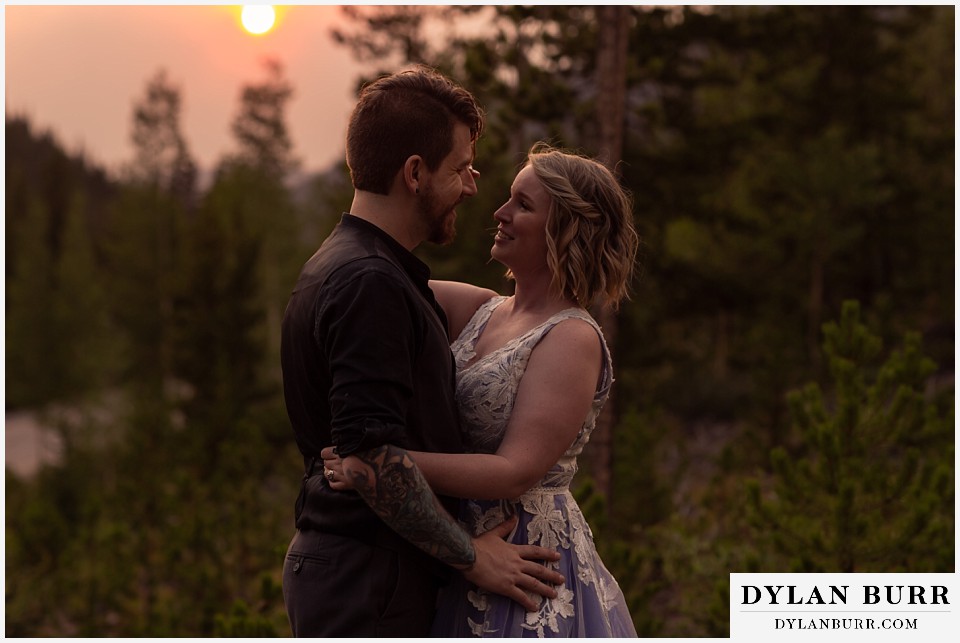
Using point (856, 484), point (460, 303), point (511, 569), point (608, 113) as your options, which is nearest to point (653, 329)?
point (608, 113)

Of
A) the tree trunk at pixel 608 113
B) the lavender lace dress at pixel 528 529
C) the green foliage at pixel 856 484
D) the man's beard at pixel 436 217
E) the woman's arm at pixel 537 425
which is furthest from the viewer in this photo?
the tree trunk at pixel 608 113

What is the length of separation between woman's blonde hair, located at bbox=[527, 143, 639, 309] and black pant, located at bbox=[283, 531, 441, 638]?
3.34 ft

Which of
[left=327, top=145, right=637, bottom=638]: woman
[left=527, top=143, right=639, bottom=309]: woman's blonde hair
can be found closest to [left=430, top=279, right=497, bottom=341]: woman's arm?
[left=327, top=145, right=637, bottom=638]: woman

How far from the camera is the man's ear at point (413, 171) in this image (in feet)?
9.81

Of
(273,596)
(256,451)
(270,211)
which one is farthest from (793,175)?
(270,211)

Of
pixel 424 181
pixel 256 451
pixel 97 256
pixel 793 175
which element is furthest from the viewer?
pixel 97 256

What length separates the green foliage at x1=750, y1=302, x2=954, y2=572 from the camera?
7012 millimetres

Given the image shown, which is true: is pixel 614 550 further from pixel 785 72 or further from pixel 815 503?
pixel 785 72

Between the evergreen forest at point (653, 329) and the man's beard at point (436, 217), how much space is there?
4.39ft

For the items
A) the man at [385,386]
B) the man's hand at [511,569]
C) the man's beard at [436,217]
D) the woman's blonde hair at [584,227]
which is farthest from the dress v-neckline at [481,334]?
the man's hand at [511,569]

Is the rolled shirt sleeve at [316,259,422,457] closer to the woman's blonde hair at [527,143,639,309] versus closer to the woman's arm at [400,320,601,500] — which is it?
the woman's arm at [400,320,601,500]

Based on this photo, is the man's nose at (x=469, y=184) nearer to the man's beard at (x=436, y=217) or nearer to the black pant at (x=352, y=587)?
the man's beard at (x=436, y=217)

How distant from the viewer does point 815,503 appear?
7.45m

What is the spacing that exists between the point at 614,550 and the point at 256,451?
9.03 meters
